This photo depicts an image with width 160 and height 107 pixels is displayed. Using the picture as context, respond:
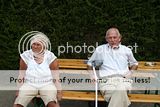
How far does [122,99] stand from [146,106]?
1389mm

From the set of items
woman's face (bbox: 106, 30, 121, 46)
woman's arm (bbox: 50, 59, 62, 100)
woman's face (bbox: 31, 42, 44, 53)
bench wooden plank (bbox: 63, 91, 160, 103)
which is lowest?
bench wooden plank (bbox: 63, 91, 160, 103)

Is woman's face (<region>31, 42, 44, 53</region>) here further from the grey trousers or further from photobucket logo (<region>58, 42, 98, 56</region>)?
photobucket logo (<region>58, 42, 98, 56</region>)

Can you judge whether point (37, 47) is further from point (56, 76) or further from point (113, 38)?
point (113, 38)

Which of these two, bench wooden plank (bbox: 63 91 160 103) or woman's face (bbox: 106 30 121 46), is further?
woman's face (bbox: 106 30 121 46)

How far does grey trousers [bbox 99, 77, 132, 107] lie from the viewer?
482 cm

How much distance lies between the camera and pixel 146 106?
609 cm

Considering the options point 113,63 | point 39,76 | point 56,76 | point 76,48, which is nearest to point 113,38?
point 113,63

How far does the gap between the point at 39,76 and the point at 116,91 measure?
1.01m

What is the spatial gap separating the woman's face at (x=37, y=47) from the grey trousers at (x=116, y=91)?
0.93m

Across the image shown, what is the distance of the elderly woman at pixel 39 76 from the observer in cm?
488

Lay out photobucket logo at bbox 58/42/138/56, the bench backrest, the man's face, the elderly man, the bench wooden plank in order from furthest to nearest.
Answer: photobucket logo at bbox 58/42/138/56
the bench backrest
the man's face
the elderly man
the bench wooden plank

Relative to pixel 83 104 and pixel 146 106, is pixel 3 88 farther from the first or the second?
pixel 146 106

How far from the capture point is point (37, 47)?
16.5ft

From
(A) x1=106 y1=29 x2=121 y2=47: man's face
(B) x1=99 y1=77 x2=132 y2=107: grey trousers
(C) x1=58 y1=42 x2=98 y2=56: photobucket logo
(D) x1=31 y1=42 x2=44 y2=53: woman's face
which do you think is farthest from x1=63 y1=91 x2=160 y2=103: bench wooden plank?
(C) x1=58 y1=42 x2=98 y2=56: photobucket logo
